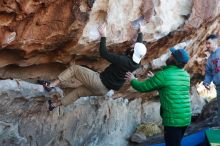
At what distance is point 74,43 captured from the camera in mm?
7074

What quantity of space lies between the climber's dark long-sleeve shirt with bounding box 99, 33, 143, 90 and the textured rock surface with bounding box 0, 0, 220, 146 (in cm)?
62

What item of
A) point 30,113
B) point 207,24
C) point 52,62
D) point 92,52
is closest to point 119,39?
point 92,52

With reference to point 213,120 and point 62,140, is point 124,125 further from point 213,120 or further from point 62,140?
point 62,140

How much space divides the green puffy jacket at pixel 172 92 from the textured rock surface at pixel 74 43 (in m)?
1.56

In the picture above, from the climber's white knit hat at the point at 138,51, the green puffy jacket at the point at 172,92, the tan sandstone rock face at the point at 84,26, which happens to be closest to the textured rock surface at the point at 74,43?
the tan sandstone rock face at the point at 84,26

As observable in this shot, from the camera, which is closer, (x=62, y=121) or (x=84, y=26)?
(x=84, y=26)

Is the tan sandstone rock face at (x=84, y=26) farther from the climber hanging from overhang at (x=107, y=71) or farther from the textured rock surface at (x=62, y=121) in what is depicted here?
the textured rock surface at (x=62, y=121)

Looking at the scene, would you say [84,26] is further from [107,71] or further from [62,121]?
[62,121]

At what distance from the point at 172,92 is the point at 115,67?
116 cm

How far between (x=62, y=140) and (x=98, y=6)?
3.21m

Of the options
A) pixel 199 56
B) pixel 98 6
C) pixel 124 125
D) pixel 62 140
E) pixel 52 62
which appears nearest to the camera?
pixel 98 6

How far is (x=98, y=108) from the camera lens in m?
10.1

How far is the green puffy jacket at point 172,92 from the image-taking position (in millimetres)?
5926

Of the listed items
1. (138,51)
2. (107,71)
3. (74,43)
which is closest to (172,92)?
(138,51)
